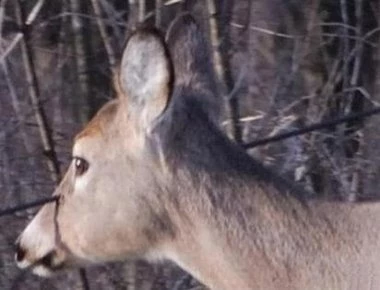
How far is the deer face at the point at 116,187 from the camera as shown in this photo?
6.81 meters

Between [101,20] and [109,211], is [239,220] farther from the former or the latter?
[101,20]

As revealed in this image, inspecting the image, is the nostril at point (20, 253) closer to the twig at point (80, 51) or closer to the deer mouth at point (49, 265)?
the deer mouth at point (49, 265)

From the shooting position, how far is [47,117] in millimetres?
10125

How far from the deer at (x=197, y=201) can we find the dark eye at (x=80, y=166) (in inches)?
0.4

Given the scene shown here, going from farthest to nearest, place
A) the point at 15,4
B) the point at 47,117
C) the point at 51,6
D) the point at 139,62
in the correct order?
the point at 51,6 < the point at 47,117 < the point at 15,4 < the point at 139,62

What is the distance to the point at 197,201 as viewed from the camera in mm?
6930

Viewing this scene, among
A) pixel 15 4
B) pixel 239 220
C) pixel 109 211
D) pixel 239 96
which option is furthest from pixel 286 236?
pixel 239 96

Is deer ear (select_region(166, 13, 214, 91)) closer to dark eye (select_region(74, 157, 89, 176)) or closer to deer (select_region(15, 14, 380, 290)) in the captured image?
deer (select_region(15, 14, 380, 290))

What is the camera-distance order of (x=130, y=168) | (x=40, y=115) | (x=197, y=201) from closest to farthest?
(x=197, y=201) → (x=130, y=168) → (x=40, y=115)

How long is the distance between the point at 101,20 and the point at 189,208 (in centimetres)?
308

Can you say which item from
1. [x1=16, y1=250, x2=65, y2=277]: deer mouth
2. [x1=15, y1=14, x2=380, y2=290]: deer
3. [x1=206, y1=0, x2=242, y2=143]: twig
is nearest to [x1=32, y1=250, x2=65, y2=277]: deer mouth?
[x1=16, y1=250, x2=65, y2=277]: deer mouth

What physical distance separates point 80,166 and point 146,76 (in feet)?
2.17

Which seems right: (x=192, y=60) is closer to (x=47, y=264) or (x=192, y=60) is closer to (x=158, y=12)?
(x=47, y=264)

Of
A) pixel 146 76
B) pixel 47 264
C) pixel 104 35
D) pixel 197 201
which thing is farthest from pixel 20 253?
pixel 104 35
